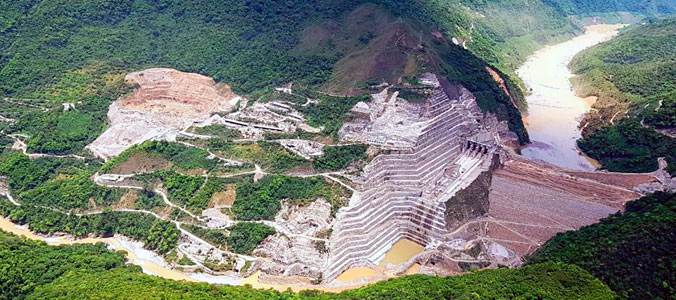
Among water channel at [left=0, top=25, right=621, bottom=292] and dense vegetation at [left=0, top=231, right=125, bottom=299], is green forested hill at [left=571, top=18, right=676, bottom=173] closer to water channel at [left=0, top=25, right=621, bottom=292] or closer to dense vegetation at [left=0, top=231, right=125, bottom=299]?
water channel at [left=0, top=25, right=621, bottom=292]

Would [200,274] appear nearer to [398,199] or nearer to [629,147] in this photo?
[398,199]

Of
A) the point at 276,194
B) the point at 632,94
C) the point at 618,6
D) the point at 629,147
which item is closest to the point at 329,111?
the point at 276,194

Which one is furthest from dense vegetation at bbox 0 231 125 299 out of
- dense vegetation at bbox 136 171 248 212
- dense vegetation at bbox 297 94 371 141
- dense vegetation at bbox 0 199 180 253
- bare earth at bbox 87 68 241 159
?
Result: dense vegetation at bbox 297 94 371 141

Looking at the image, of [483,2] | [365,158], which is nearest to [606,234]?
[365,158]

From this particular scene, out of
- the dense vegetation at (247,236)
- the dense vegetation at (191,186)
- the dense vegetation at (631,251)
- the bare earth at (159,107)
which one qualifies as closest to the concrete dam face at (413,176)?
the dense vegetation at (247,236)

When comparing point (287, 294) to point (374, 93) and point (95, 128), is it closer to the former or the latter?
point (374, 93)

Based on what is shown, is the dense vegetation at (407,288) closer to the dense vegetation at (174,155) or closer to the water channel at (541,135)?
the water channel at (541,135)
